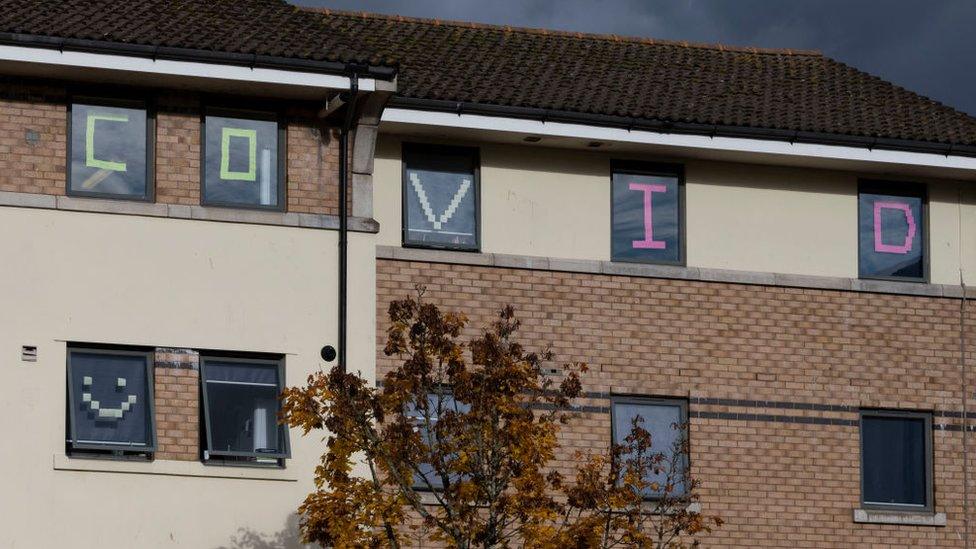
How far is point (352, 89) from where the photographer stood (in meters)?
23.0

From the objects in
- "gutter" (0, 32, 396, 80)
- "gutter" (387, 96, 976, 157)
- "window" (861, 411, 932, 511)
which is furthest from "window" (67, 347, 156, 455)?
"window" (861, 411, 932, 511)

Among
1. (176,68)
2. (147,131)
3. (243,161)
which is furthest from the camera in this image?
(243,161)

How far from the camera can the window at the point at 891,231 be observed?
84.6ft

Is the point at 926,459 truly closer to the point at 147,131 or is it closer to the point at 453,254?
the point at 453,254

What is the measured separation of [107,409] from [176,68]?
342 cm

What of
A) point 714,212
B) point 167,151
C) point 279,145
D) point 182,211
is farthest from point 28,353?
point 714,212

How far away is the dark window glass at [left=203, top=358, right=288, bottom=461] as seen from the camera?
2286cm

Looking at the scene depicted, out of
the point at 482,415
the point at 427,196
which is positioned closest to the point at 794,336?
the point at 427,196

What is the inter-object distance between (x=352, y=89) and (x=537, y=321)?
3329 mm

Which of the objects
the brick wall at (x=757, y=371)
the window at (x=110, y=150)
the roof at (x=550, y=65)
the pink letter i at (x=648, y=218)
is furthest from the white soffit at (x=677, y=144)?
the window at (x=110, y=150)

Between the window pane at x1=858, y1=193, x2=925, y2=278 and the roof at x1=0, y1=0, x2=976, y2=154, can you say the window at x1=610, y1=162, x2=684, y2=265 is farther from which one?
the window pane at x1=858, y1=193, x2=925, y2=278

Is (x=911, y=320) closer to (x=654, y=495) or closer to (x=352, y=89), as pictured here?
(x=654, y=495)

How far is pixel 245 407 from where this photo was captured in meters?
23.0

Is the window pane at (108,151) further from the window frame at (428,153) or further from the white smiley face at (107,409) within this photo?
the window frame at (428,153)
